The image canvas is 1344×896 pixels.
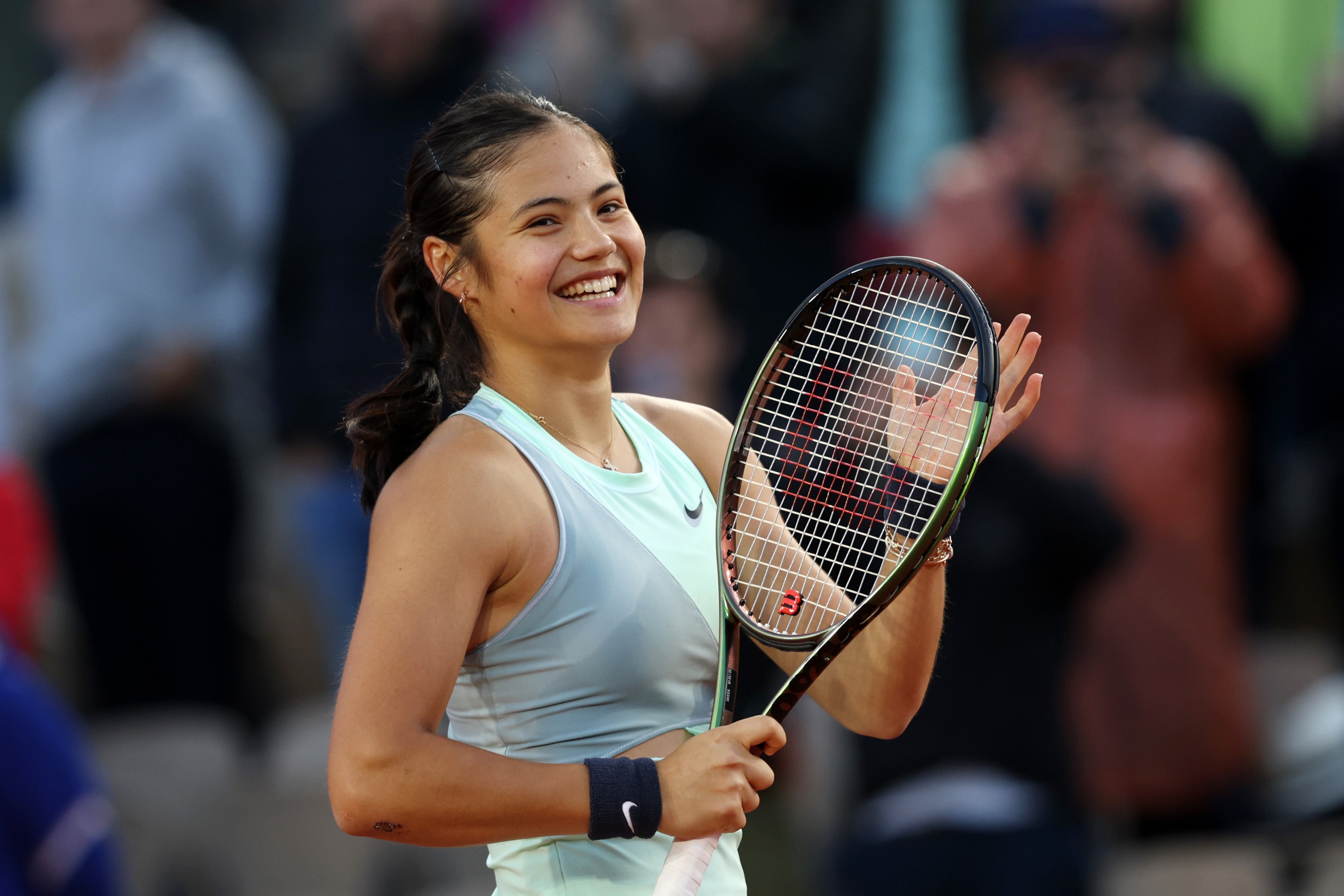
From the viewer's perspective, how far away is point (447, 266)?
1928mm

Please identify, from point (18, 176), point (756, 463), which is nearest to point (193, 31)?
point (18, 176)

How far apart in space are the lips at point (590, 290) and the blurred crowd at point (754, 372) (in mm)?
2167

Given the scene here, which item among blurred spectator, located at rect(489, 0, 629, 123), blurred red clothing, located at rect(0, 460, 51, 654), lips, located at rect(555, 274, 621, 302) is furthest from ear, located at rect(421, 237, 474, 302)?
blurred spectator, located at rect(489, 0, 629, 123)

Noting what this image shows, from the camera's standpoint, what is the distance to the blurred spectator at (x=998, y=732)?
156 inches

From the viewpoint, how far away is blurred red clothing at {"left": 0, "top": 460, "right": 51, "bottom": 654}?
4652 millimetres

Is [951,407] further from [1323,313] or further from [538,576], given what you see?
[1323,313]

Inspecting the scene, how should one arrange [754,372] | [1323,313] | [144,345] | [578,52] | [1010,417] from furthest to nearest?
1. [578,52]
2. [144,345]
3. [1323,313]
4. [754,372]
5. [1010,417]

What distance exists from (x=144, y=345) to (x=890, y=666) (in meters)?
3.84

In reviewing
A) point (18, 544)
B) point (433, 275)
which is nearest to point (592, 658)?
point (433, 275)

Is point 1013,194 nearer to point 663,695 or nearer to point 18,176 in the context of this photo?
point 663,695

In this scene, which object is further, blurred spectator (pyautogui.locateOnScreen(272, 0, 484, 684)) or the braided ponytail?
blurred spectator (pyautogui.locateOnScreen(272, 0, 484, 684))

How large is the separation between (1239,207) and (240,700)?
3259 mm

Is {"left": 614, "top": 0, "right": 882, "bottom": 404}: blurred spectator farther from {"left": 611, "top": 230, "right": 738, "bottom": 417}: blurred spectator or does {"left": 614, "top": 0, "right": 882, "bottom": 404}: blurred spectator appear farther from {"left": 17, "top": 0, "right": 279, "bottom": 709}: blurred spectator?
{"left": 17, "top": 0, "right": 279, "bottom": 709}: blurred spectator

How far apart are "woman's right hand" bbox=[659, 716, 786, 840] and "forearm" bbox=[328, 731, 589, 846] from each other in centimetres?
9
